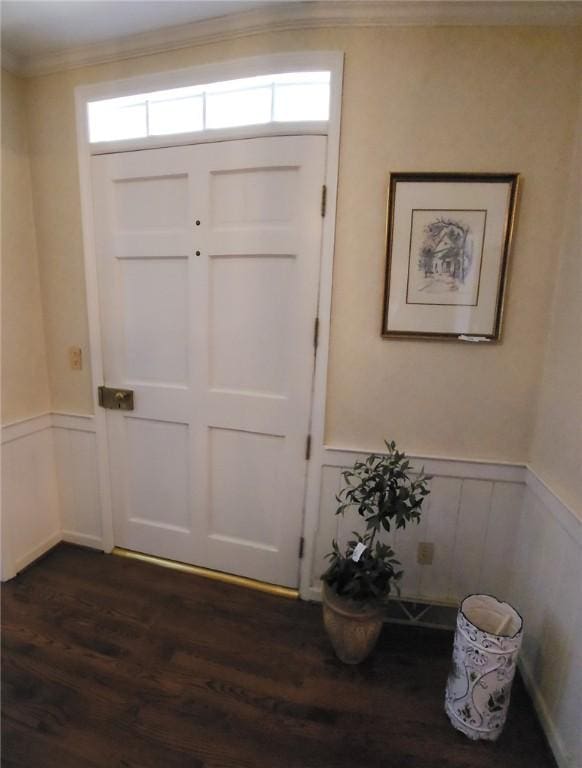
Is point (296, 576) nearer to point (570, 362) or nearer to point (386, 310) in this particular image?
point (386, 310)

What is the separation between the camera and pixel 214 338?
5.29 ft

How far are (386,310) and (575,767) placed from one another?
1549 millimetres

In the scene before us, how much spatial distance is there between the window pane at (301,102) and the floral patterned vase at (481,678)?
6.32 ft

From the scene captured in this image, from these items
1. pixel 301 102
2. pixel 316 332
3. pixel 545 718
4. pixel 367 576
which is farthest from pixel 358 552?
pixel 301 102

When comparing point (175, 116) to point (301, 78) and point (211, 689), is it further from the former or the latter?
point (211, 689)

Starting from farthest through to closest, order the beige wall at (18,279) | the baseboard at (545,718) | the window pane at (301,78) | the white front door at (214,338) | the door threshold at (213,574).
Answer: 1. the door threshold at (213,574)
2. the beige wall at (18,279)
3. the white front door at (214,338)
4. the window pane at (301,78)
5. the baseboard at (545,718)

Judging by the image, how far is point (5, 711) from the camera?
1180mm

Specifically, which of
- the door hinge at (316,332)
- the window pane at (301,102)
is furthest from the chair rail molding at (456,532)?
the window pane at (301,102)

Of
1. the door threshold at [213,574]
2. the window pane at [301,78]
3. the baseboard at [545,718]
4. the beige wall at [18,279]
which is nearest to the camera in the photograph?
the baseboard at [545,718]

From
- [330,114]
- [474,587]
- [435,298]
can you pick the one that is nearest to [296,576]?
[474,587]

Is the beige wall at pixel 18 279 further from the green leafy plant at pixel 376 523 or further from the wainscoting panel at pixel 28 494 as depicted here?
the green leafy plant at pixel 376 523

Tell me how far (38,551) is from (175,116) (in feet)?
7.66

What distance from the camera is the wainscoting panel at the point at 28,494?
1.72 m

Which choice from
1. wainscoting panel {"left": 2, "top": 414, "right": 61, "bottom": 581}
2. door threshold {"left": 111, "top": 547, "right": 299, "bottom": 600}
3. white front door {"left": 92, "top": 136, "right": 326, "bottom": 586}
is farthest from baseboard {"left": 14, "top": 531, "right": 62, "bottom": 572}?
white front door {"left": 92, "top": 136, "right": 326, "bottom": 586}
